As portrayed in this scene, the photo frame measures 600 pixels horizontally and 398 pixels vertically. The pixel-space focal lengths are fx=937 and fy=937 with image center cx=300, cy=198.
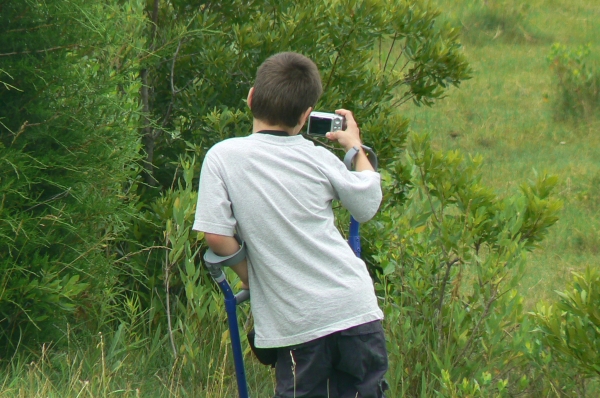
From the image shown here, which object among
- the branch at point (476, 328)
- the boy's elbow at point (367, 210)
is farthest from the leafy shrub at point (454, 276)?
the boy's elbow at point (367, 210)

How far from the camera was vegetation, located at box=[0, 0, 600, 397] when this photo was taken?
12.5 feet

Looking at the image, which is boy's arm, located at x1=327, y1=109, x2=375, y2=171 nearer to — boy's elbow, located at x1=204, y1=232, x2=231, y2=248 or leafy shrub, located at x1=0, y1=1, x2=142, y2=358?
boy's elbow, located at x1=204, y1=232, x2=231, y2=248

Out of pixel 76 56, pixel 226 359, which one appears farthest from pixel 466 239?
pixel 76 56

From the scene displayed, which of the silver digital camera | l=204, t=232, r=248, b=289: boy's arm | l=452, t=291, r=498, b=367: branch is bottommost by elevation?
l=452, t=291, r=498, b=367: branch

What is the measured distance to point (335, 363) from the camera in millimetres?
3090

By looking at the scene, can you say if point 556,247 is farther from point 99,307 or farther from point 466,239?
point 99,307

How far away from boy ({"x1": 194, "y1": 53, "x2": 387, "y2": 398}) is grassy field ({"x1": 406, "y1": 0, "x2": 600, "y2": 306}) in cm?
273

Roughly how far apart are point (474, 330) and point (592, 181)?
470 centimetres

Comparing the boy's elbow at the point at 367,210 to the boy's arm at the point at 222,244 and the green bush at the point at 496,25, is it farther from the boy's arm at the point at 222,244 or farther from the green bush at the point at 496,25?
the green bush at the point at 496,25

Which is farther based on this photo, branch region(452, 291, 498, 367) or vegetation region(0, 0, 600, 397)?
branch region(452, 291, 498, 367)

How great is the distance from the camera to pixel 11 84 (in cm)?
379

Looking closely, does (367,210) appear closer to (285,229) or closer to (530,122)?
(285,229)

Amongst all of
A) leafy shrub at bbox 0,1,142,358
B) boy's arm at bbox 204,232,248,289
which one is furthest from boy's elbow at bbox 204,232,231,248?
leafy shrub at bbox 0,1,142,358

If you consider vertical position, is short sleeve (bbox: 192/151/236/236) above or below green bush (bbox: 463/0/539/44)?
above
